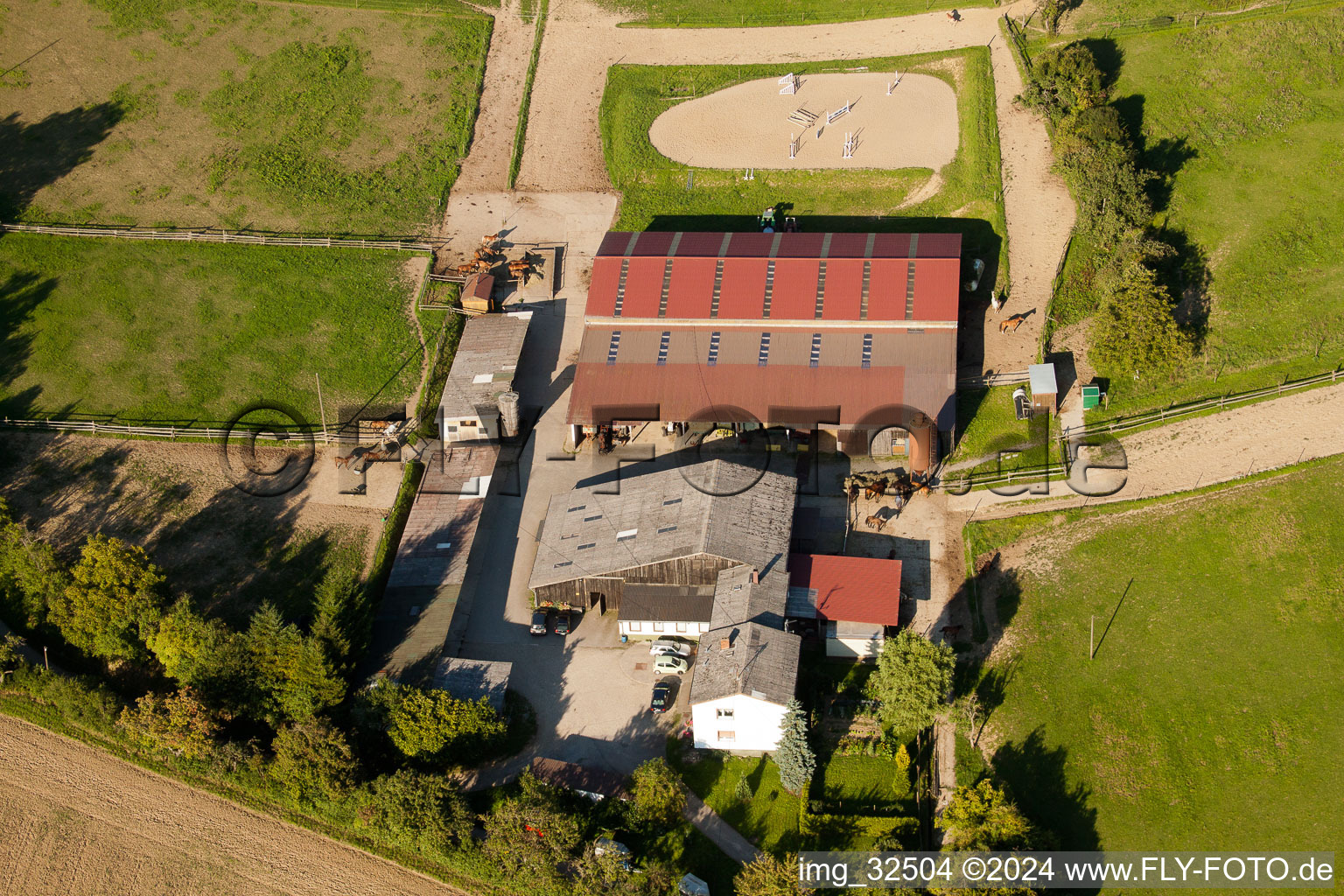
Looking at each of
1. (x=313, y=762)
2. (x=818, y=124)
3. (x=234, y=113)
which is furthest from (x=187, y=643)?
(x=818, y=124)

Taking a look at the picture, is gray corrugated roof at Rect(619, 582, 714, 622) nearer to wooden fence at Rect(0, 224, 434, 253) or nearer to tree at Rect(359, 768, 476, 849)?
tree at Rect(359, 768, 476, 849)

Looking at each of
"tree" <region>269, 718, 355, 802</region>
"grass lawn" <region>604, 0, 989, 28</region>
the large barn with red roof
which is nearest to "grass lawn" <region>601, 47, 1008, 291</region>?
the large barn with red roof

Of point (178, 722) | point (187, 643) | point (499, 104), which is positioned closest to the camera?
point (178, 722)

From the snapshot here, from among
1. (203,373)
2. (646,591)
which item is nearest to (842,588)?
(646,591)

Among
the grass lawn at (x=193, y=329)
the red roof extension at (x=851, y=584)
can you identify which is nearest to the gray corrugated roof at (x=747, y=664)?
the red roof extension at (x=851, y=584)

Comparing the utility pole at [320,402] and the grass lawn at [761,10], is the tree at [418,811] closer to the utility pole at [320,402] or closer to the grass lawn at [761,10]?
the utility pole at [320,402]

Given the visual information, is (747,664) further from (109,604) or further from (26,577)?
(26,577)

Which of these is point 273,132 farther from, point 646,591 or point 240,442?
point 646,591
